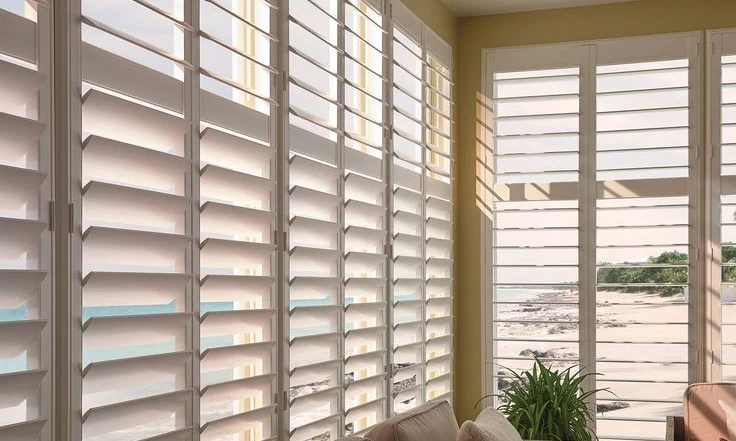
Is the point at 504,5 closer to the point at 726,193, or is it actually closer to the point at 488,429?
the point at 726,193

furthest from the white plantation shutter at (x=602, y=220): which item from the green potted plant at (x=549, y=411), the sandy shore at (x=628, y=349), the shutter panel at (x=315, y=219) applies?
the shutter panel at (x=315, y=219)

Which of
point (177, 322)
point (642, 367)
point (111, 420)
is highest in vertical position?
point (177, 322)

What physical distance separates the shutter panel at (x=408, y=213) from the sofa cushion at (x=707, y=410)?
57.9 inches

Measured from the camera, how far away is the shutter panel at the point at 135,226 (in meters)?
2.41

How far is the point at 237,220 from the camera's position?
314 cm

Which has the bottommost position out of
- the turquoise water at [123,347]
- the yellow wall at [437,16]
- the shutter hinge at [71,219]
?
the turquoise water at [123,347]

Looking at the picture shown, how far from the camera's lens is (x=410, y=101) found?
5020 millimetres

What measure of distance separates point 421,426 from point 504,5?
130 inches

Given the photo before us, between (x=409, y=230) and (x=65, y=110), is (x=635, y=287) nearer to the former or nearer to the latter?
(x=409, y=230)

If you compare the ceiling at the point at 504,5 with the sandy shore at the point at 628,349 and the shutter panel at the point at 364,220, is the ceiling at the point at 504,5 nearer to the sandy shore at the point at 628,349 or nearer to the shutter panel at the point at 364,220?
the shutter panel at the point at 364,220

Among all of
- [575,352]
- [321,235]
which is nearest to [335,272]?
[321,235]

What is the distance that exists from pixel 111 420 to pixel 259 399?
95 centimetres

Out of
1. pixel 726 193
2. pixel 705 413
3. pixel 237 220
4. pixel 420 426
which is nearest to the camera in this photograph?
pixel 237 220

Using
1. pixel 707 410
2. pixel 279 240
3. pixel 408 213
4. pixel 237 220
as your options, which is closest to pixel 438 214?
pixel 408 213
